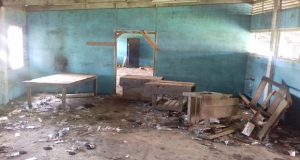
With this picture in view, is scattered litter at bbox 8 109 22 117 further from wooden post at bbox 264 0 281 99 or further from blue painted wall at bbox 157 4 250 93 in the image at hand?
wooden post at bbox 264 0 281 99

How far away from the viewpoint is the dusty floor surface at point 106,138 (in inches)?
194

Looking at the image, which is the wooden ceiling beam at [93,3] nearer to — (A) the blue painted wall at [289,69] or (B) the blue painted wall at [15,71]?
(B) the blue painted wall at [15,71]

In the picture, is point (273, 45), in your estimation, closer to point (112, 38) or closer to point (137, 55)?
point (112, 38)

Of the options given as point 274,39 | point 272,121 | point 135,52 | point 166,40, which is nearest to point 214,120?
point 272,121

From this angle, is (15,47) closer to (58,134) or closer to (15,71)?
(15,71)

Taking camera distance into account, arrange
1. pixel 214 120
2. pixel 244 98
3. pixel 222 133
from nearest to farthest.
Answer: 1. pixel 222 133
2. pixel 214 120
3. pixel 244 98

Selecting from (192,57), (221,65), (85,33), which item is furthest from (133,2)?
(221,65)

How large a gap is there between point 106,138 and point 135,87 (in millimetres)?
3161

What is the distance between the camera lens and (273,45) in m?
6.95

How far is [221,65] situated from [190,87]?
1870mm

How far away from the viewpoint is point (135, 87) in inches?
340

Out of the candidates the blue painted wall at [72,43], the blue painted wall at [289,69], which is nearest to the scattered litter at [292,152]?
the blue painted wall at [289,69]

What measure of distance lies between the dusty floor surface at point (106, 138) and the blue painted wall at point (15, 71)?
110cm

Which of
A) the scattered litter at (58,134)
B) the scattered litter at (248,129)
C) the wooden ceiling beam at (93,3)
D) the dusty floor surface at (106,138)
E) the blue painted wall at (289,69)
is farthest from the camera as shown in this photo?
the wooden ceiling beam at (93,3)
